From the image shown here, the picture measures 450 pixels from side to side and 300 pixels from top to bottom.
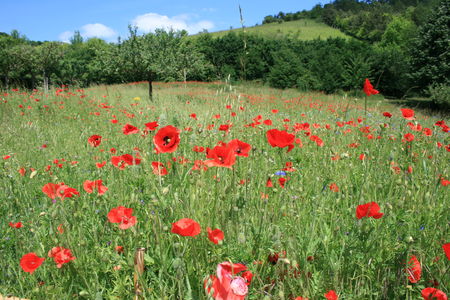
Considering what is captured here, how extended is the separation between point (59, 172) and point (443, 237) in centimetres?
320

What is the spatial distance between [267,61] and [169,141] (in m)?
30.6

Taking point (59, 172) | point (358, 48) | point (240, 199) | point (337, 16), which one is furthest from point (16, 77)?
point (337, 16)

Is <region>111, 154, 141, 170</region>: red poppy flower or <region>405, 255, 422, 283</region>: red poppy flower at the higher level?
<region>111, 154, 141, 170</region>: red poppy flower

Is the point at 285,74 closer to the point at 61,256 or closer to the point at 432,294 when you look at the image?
the point at 432,294

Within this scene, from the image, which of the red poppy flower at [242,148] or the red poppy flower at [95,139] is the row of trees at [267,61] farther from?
the red poppy flower at [95,139]

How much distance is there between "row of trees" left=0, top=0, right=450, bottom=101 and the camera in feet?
40.0

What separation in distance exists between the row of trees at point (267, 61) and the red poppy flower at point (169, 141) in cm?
116

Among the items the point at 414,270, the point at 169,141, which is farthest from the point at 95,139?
the point at 414,270

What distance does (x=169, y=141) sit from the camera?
55.4 inches

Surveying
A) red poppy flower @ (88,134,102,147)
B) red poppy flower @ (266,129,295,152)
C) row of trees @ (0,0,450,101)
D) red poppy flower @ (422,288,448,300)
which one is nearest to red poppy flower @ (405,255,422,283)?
red poppy flower @ (422,288,448,300)

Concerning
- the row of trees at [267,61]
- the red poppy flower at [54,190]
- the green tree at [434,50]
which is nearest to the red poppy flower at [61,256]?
the red poppy flower at [54,190]

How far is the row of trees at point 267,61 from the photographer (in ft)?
40.0

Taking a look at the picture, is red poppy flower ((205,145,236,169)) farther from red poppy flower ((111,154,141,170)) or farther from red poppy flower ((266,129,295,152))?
red poppy flower ((111,154,141,170))

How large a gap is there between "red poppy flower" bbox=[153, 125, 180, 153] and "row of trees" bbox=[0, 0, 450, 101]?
116cm
